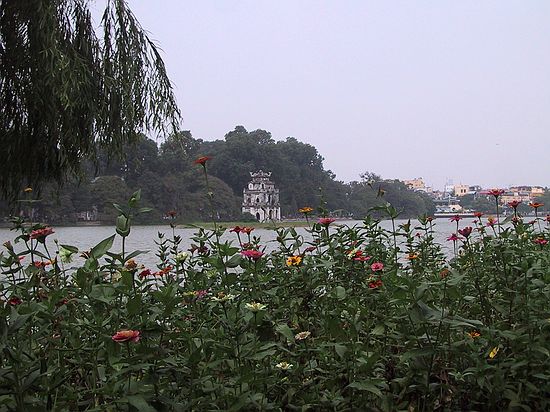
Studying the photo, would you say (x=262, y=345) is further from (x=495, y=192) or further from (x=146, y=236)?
(x=146, y=236)

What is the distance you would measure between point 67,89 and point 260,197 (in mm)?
3149

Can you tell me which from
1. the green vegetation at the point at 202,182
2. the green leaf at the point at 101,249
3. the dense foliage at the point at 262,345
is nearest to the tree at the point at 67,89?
the green vegetation at the point at 202,182

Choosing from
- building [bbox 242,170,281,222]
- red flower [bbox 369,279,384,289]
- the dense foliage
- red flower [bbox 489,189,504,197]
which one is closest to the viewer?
the dense foliage

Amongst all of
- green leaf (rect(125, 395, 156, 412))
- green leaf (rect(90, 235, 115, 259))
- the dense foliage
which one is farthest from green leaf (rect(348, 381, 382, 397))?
green leaf (rect(90, 235, 115, 259))

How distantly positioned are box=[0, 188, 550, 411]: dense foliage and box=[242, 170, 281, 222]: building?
3.10m

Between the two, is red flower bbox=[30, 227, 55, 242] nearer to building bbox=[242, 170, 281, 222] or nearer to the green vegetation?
the green vegetation

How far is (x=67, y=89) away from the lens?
290 centimetres

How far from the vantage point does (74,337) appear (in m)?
1.35

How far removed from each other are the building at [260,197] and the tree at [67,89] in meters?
1.63

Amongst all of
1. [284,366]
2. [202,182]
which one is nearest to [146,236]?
[202,182]

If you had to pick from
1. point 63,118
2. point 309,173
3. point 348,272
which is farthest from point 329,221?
point 309,173

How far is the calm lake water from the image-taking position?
131 inches

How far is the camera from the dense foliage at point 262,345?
1084mm

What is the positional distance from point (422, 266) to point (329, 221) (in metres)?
0.76
